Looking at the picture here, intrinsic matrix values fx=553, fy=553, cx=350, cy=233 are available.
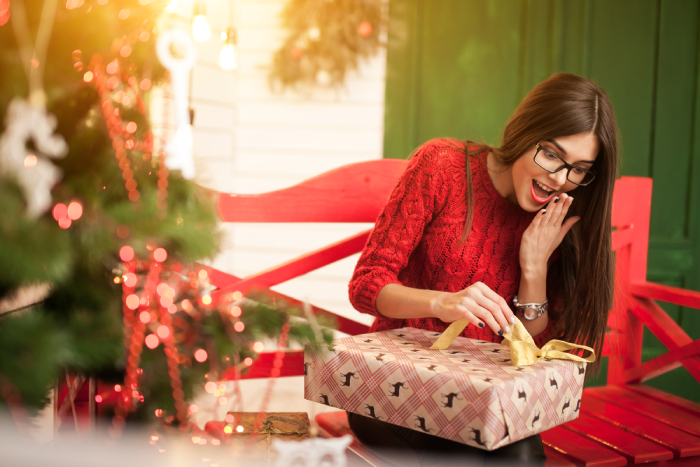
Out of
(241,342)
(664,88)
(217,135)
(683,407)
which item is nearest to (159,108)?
(217,135)

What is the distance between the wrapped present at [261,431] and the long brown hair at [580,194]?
2.19 feet

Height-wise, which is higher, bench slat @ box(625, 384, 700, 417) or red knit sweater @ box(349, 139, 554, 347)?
red knit sweater @ box(349, 139, 554, 347)

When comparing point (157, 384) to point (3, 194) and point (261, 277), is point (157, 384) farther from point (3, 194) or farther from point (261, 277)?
point (261, 277)

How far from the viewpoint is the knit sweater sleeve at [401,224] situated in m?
1.36

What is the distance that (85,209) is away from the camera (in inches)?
23.6

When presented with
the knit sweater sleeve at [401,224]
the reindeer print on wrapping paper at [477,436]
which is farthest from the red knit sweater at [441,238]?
the reindeer print on wrapping paper at [477,436]

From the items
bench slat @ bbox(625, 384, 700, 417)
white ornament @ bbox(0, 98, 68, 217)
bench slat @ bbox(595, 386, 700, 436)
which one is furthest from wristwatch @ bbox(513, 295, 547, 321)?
white ornament @ bbox(0, 98, 68, 217)

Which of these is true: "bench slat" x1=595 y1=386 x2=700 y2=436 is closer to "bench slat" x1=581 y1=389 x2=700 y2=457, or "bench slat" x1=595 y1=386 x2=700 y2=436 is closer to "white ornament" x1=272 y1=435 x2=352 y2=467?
"bench slat" x1=581 y1=389 x2=700 y2=457

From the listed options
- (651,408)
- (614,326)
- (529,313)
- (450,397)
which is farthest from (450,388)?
(614,326)

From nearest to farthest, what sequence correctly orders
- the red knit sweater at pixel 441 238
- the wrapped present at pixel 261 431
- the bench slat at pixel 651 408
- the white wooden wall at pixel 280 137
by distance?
the wrapped present at pixel 261 431, the red knit sweater at pixel 441 238, the bench slat at pixel 651 408, the white wooden wall at pixel 280 137

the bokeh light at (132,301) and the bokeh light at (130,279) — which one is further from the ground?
the bokeh light at (130,279)

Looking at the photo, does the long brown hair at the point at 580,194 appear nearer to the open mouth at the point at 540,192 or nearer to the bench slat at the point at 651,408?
the open mouth at the point at 540,192

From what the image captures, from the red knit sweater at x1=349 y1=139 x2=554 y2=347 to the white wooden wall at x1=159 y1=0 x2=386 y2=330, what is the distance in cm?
134

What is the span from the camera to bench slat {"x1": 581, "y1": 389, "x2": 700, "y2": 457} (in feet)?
4.44
